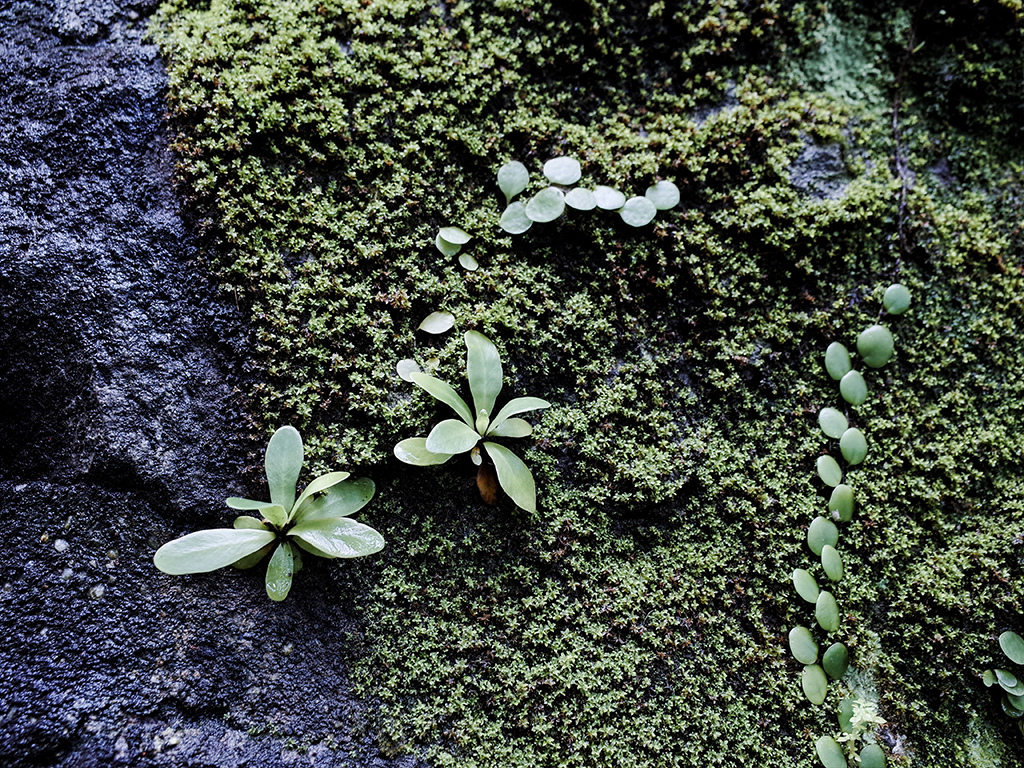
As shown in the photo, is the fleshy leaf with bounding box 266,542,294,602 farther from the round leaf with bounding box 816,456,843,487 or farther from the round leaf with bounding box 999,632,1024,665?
the round leaf with bounding box 999,632,1024,665

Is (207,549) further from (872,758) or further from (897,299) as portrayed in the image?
(897,299)

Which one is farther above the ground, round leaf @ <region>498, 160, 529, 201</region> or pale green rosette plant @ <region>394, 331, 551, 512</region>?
round leaf @ <region>498, 160, 529, 201</region>

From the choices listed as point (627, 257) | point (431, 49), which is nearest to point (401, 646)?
point (627, 257)

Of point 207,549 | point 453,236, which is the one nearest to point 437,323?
point 453,236

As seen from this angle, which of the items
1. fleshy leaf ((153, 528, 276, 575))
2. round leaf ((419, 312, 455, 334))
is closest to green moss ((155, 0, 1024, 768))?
round leaf ((419, 312, 455, 334))

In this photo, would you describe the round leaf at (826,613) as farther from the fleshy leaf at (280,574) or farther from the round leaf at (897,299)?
the fleshy leaf at (280,574)

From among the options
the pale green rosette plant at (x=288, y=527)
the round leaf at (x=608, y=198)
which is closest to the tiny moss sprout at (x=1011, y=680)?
the round leaf at (x=608, y=198)
